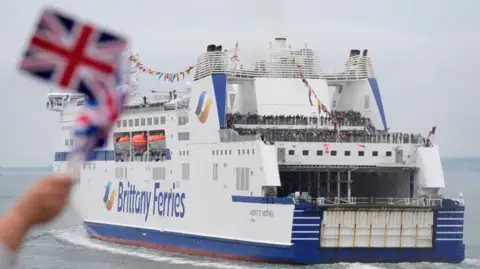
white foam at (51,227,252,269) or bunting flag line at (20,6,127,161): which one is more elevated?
bunting flag line at (20,6,127,161)

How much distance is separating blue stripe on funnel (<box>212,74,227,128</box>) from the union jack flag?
2222cm

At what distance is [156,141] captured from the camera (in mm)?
29125

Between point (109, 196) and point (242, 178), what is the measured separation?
9202mm

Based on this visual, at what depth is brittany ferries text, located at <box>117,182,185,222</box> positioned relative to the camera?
27188 millimetres

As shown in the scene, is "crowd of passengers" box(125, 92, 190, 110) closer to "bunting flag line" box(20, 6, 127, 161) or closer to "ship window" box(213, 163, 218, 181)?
"ship window" box(213, 163, 218, 181)

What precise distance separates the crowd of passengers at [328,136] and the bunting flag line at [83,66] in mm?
20537

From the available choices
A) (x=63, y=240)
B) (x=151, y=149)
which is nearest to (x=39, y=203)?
(x=151, y=149)

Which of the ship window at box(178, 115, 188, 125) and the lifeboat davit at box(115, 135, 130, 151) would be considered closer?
the ship window at box(178, 115, 188, 125)

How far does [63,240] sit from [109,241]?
2.79 meters

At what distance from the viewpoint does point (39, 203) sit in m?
2.73

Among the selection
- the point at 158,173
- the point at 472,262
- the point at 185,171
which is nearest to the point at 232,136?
the point at 185,171

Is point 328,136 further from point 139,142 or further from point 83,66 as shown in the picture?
point 83,66

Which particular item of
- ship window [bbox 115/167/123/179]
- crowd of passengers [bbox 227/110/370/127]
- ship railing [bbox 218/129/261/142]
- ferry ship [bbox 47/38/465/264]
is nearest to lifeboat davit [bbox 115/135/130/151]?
ferry ship [bbox 47/38/465/264]

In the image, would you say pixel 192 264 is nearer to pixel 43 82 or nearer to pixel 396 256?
pixel 396 256
